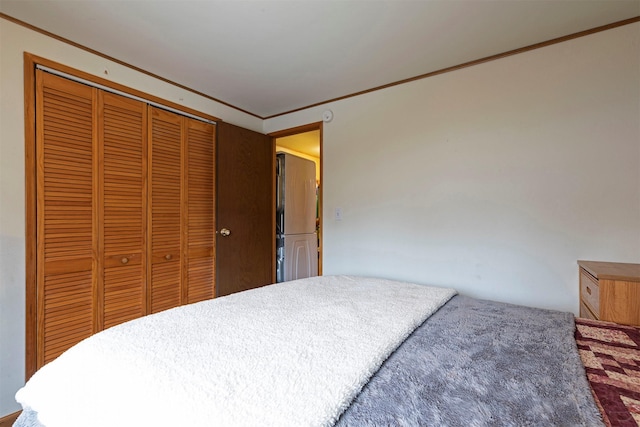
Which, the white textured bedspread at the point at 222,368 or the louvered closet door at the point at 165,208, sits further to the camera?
the louvered closet door at the point at 165,208

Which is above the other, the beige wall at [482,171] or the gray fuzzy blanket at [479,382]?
the beige wall at [482,171]

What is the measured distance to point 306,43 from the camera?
70.6 inches

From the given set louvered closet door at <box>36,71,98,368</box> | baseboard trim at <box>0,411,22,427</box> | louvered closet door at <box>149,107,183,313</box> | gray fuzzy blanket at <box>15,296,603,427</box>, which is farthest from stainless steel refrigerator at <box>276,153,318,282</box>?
gray fuzzy blanket at <box>15,296,603,427</box>

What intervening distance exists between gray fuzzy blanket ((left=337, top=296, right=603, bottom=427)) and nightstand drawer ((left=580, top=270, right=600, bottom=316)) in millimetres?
440

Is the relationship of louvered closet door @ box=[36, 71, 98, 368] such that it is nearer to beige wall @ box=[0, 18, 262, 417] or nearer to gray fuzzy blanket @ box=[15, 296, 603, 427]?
beige wall @ box=[0, 18, 262, 417]

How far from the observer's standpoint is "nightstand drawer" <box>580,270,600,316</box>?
51.8 inches

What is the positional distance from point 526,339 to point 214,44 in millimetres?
2310

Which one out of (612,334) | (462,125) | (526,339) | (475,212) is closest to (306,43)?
(462,125)

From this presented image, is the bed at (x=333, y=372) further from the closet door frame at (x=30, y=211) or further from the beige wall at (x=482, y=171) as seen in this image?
the closet door frame at (x=30, y=211)

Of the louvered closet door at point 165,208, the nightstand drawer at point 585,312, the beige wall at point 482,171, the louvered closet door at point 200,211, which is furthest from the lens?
the louvered closet door at point 200,211

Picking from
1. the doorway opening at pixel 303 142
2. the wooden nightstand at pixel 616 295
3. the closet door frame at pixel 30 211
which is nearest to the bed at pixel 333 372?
the wooden nightstand at pixel 616 295

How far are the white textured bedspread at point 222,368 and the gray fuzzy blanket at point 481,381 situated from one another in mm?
52

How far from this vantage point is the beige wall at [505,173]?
1.62 metres

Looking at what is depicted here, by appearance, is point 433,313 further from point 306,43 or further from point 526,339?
point 306,43
